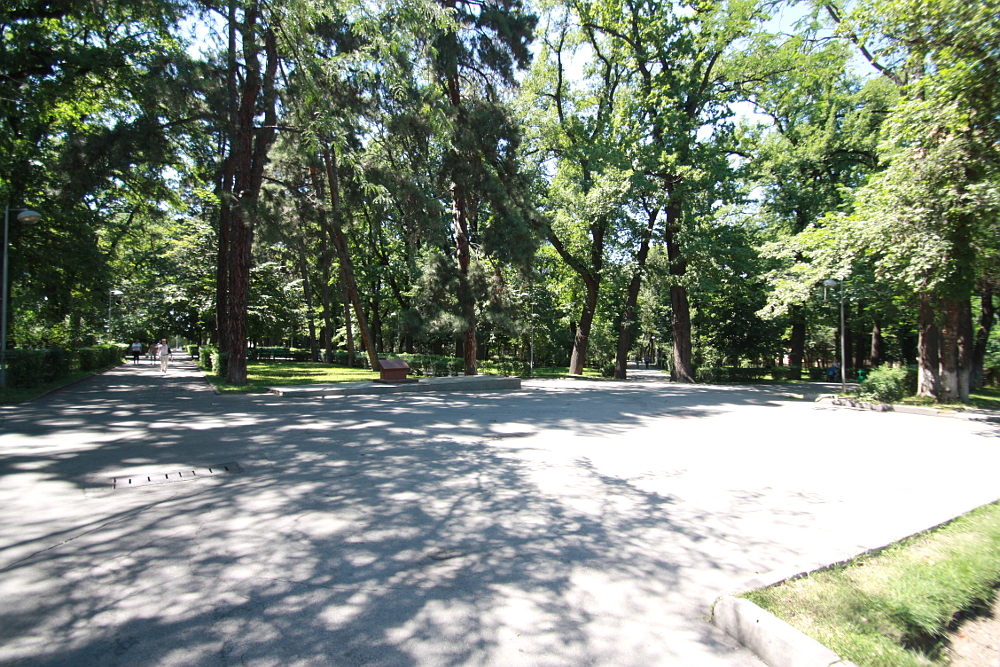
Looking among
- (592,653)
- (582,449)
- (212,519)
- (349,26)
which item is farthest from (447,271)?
(592,653)

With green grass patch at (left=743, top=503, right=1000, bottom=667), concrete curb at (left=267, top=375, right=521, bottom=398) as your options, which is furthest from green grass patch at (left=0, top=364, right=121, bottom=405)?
green grass patch at (left=743, top=503, right=1000, bottom=667)

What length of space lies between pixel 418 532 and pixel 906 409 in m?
17.1

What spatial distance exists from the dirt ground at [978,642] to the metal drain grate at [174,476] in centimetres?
714

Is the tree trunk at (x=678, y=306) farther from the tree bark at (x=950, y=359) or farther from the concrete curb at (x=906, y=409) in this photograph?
the tree bark at (x=950, y=359)

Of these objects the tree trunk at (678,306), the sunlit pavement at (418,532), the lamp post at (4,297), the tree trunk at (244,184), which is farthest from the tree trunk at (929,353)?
the lamp post at (4,297)

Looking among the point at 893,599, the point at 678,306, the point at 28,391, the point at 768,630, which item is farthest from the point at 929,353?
the point at 28,391

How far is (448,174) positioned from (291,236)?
6.49 metres

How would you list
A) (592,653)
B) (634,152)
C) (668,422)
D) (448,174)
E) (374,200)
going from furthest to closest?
(634,152), (448,174), (374,200), (668,422), (592,653)

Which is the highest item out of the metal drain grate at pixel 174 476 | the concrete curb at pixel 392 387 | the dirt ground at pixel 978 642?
the concrete curb at pixel 392 387

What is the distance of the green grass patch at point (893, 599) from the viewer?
117 inches

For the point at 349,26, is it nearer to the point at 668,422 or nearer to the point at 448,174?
the point at 448,174

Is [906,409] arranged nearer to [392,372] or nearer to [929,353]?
[929,353]

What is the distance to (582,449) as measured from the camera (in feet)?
29.5

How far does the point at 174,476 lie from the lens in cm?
672
